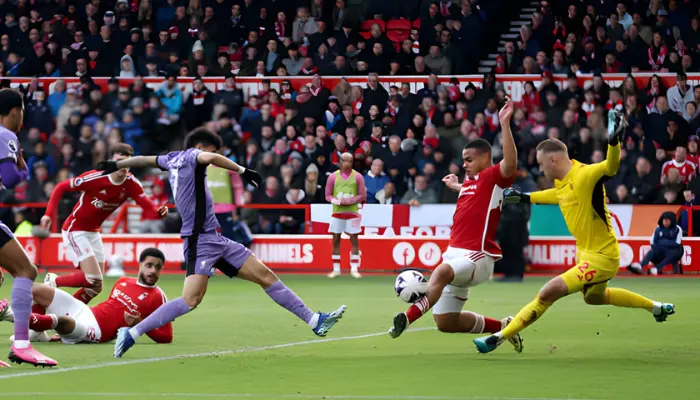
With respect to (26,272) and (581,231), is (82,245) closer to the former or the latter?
(26,272)

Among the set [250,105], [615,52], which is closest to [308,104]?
[250,105]

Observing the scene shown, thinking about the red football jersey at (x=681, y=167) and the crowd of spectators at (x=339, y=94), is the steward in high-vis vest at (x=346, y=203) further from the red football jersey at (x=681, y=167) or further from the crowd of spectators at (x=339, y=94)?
the red football jersey at (x=681, y=167)

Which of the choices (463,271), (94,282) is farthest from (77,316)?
(463,271)

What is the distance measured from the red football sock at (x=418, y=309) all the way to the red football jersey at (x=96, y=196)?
4674mm

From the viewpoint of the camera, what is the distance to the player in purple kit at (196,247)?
10.6 m

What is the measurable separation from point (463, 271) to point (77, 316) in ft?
11.6

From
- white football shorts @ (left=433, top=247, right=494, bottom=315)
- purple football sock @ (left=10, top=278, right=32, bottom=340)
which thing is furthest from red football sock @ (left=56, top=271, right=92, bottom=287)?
white football shorts @ (left=433, top=247, right=494, bottom=315)

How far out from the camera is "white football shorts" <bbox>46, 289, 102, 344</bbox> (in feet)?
37.6

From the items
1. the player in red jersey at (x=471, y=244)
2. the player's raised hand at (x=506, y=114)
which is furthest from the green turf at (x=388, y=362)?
the player's raised hand at (x=506, y=114)

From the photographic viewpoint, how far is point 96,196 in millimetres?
14312

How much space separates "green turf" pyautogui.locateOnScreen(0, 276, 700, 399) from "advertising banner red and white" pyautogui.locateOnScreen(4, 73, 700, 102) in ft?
32.5

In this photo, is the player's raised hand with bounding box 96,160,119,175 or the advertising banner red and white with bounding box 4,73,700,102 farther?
the advertising banner red and white with bounding box 4,73,700,102

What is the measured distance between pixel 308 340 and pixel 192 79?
1544 cm

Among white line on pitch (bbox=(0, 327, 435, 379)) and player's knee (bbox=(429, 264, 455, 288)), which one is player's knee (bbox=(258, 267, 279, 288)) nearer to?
white line on pitch (bbox=(0, 327, 435, 379))
